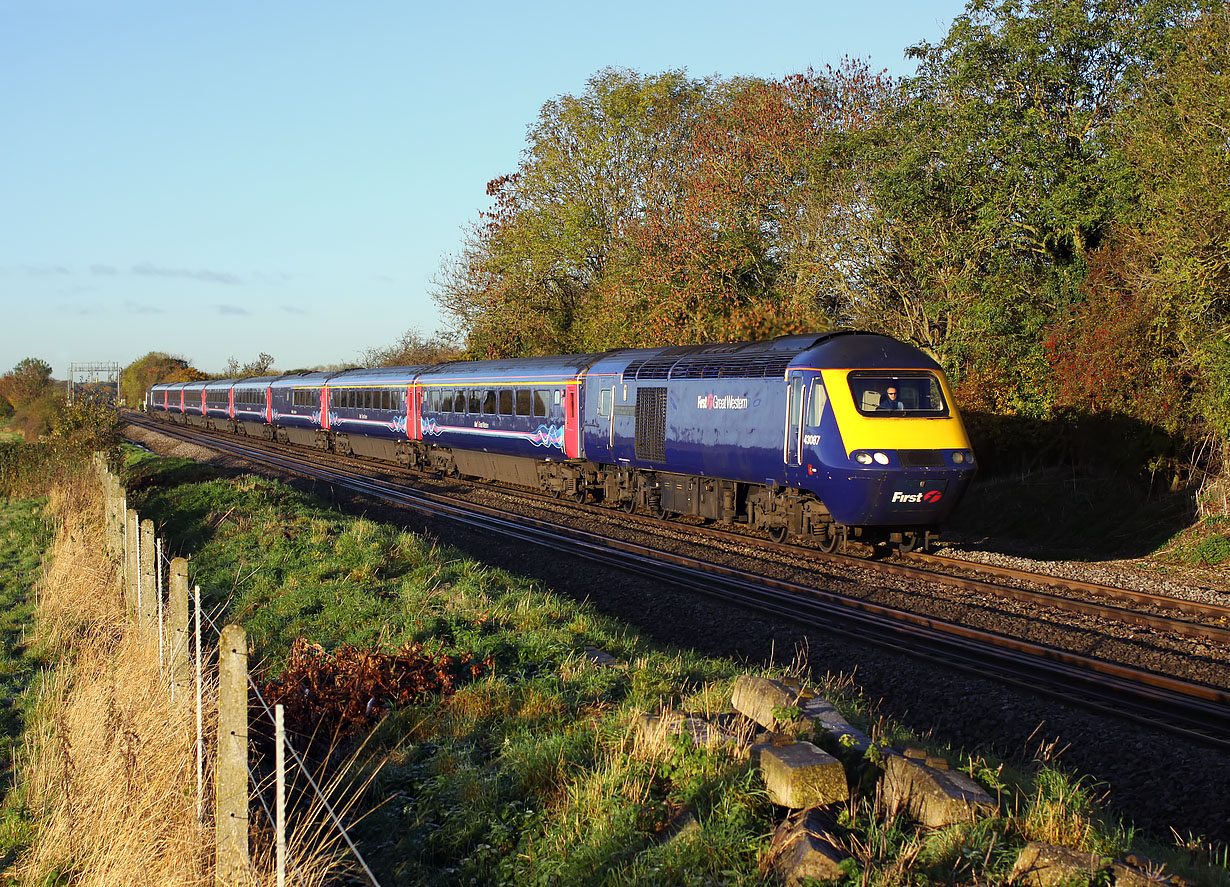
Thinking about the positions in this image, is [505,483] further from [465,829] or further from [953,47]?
[465,829]

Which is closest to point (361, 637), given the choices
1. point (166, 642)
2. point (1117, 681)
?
point (166, 642)

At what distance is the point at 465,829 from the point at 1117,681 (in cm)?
620

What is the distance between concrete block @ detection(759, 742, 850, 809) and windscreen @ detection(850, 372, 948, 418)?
353 inches

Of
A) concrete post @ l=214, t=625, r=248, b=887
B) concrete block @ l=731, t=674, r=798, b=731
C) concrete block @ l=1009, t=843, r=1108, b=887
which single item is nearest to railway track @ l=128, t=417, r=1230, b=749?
concrete block @ l=731, t=674, r=798, b=731

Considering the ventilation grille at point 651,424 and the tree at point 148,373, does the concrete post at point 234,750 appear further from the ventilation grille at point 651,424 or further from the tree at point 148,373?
the tree at point 148,373

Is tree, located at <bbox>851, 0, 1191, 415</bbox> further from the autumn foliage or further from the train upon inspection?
the autumn foliage

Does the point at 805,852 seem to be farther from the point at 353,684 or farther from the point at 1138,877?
the point at 353,684

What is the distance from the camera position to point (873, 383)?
1363 centimetres

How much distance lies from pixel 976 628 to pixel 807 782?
6.22 meters

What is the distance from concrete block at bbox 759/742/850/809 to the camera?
16.1 feet

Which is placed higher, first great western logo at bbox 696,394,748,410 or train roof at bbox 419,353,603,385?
train roof at bbox 419,353,603,385

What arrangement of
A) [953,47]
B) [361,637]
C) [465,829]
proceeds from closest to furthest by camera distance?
[465,829]
[361,637]
[953,47]

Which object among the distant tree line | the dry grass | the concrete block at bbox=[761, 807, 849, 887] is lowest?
the dry grass

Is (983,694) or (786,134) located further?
(786,134)
